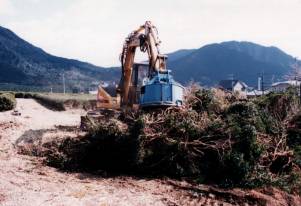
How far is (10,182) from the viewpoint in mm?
10289

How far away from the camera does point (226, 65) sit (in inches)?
3873

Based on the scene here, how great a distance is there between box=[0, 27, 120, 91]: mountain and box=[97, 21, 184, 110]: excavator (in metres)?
40.0

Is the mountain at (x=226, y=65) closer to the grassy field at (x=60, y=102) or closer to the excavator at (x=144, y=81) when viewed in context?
the grassy field at (x=60, y=102)

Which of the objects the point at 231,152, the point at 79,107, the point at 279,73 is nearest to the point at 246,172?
the point at 231,152

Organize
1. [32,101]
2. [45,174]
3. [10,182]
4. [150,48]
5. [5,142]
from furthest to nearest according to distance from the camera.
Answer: [32,101] < [150,48] < [5,142] < [45,174] < [10,182]

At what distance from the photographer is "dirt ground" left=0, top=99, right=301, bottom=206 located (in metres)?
9.59

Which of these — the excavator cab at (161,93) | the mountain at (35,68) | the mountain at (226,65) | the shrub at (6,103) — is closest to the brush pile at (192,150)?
the excavator cab at (161,93)

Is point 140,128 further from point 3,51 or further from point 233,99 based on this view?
point 3,51

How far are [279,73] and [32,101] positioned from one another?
249 ft

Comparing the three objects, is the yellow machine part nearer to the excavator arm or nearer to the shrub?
the excavator arm

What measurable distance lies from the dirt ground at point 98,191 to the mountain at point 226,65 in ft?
262

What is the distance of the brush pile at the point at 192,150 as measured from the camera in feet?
38.9

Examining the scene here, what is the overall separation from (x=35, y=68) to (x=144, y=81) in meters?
47.7

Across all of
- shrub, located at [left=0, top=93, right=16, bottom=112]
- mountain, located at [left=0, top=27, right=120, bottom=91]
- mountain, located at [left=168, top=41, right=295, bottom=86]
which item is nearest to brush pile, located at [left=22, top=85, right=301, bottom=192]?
shrub, located at [left=0, top=93, right=16, bottom=112]
